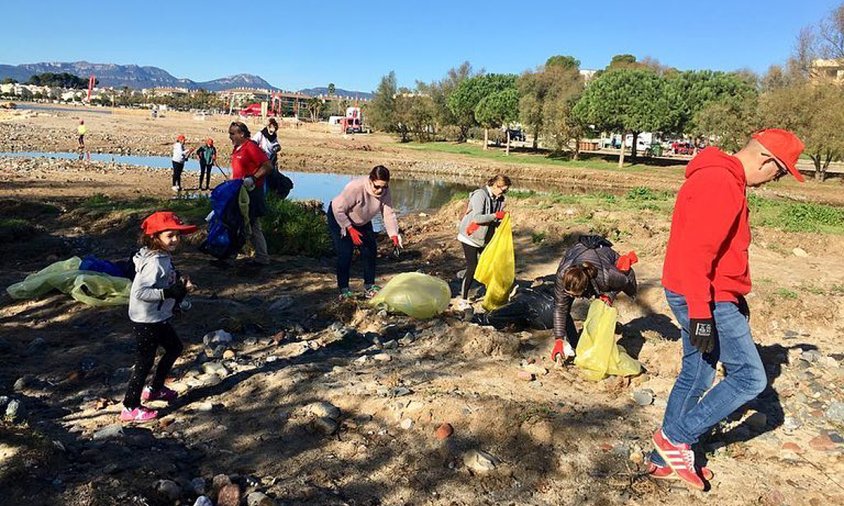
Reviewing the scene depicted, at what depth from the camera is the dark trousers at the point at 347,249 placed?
6586mm

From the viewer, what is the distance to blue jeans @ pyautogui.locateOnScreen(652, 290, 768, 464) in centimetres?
317

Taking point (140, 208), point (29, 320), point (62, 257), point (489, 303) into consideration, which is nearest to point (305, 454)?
point (489, 303)

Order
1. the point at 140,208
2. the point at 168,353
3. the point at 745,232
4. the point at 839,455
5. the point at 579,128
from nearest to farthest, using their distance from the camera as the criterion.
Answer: the point at 745,232, the point at 839,455, the point at 168,353, the point at 140,208, the point at 579,128

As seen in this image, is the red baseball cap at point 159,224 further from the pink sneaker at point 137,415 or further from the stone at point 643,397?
the stone at point 643,397

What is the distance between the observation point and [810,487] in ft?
11.4

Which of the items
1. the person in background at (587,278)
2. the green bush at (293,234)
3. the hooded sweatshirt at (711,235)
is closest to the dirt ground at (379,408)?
the person in background at (587,278)

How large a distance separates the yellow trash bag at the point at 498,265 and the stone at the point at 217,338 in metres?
2.65

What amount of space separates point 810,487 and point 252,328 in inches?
182

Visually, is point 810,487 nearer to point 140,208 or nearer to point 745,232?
point 745,232

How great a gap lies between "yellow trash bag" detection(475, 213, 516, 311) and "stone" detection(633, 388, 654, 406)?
6.80 ft

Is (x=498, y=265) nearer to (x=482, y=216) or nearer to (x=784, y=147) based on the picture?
(x=482, y=216)

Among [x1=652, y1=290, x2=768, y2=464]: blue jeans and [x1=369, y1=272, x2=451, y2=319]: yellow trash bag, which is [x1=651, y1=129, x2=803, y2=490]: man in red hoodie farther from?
[x1=369, y1=272, x2=451, y2=319]: yellow trash bag

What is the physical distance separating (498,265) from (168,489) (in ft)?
13.3

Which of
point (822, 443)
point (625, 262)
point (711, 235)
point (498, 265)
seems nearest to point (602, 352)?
point (625, 262)
